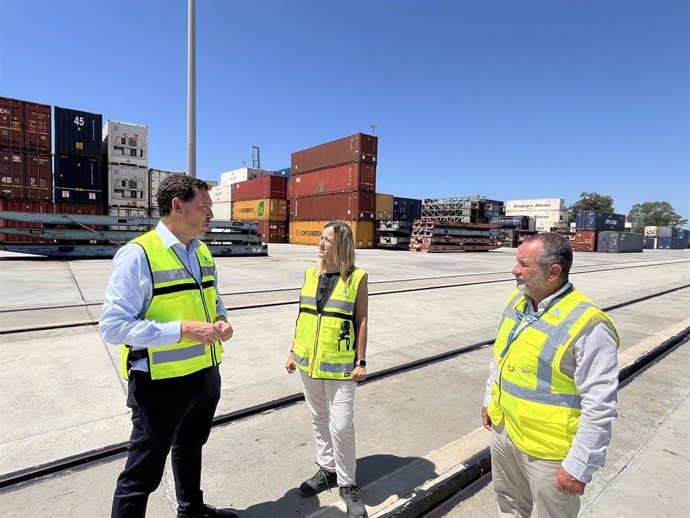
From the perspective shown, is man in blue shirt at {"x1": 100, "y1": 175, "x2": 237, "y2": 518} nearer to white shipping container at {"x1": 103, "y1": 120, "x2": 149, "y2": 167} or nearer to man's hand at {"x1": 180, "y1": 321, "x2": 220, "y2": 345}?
man's hand at {"x1": 180, "y1": 321, "x2": 220, "y2": 345}

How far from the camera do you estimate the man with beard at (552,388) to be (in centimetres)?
158

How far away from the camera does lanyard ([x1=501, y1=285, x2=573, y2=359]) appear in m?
1.80

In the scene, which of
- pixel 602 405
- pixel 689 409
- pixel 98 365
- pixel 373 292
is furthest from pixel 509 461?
pixel 373 292

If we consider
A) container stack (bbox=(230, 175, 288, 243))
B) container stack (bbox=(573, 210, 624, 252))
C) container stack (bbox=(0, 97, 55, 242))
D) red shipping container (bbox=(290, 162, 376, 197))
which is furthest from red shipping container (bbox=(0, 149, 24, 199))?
container stack (bbox=(573, 210, 624, 252))

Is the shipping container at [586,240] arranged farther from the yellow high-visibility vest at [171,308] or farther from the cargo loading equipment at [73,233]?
the yellow high-visibility vest at [171,308]

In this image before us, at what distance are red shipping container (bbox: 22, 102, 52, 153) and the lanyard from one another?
23400 millimetres

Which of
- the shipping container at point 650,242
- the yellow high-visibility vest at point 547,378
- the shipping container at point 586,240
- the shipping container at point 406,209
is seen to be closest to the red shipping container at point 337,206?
the shipping container at point 406,209

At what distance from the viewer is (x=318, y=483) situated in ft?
8.25

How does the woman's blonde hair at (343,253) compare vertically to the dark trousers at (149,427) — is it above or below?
above

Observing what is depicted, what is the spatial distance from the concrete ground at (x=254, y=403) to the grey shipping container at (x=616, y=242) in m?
40.5

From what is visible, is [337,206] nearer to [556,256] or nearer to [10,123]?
[10,123]

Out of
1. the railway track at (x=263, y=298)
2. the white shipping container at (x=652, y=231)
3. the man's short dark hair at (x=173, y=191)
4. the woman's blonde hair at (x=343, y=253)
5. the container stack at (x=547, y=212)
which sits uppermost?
the container stack at (x=547, y=212)

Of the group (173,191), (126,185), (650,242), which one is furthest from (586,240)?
(173,191)

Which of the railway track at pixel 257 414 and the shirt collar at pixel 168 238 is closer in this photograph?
the shirt collar at pixel 168 238
